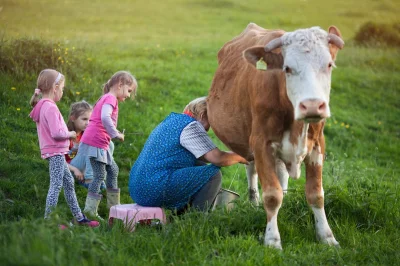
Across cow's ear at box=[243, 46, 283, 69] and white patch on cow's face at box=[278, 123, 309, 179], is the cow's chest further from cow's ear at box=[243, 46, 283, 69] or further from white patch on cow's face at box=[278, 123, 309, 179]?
cow's ear at box=[243, 46, 283, 69]

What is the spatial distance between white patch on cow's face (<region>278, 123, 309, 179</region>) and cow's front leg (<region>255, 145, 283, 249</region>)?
0.39 feet

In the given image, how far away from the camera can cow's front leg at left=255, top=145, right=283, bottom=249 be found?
18.0 feet

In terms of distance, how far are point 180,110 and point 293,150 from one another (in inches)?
235

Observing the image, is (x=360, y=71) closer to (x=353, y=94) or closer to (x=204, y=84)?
(x=353, y=94)

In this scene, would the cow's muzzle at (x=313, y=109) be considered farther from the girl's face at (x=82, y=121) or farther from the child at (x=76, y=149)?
the girl's face at (x=82, y=121)

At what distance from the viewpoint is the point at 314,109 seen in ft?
15.9

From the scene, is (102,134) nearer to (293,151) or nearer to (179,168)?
(179,168)

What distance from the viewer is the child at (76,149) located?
23.8 ft

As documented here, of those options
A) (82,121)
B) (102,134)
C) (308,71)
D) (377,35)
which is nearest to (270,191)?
(308,71)

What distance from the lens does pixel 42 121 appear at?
6.14 m

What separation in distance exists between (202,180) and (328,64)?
177 cm

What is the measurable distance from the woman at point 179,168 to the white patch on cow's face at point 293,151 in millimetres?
713

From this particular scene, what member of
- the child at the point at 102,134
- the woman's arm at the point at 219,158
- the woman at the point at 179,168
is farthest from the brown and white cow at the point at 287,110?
the child at the point at 102,134

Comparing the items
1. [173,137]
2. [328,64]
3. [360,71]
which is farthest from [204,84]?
[328,64]
